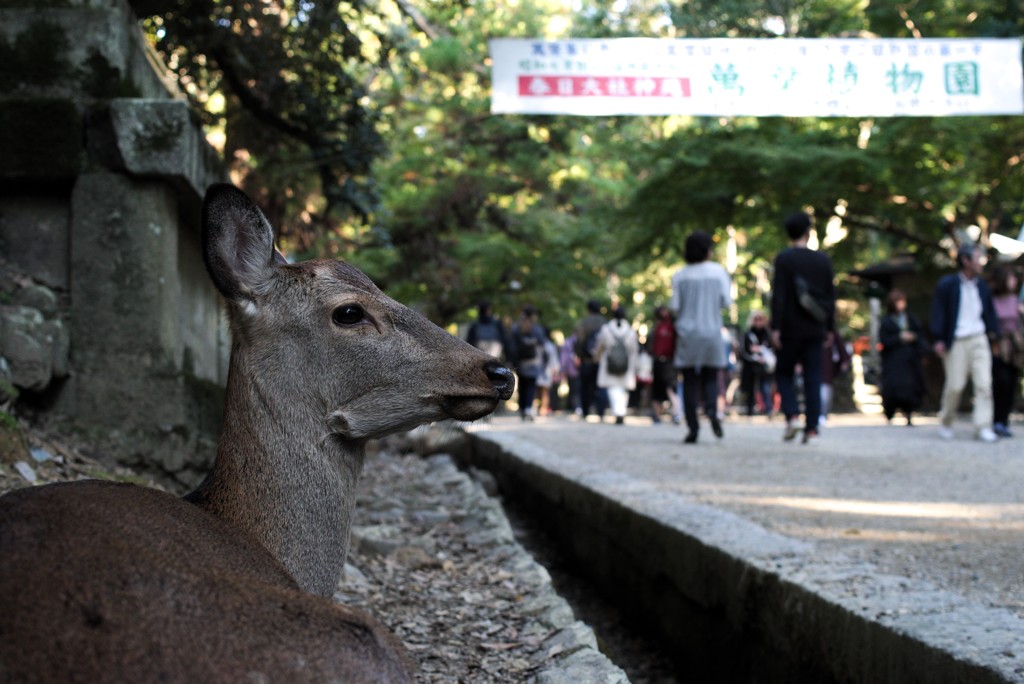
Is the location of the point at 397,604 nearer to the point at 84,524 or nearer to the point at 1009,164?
the point at 84,524

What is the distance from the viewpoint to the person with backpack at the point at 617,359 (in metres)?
18.0

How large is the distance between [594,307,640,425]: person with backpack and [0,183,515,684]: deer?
14.9 m

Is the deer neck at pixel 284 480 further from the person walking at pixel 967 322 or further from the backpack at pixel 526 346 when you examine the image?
the backpack at pixel 526 346

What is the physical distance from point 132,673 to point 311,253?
45.8 feet

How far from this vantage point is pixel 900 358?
15.7 metres

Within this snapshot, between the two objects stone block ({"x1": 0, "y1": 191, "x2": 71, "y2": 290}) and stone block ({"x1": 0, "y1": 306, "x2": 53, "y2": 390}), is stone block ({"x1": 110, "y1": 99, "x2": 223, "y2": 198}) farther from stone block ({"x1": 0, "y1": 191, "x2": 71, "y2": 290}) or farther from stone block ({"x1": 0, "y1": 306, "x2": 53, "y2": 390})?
stone block ({"x1": 0, "y1": 306, "x2": 53, "y2": 390})

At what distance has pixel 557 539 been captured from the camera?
8336 millimetres

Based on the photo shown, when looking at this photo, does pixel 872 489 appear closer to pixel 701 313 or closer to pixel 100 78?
pixel 701 313

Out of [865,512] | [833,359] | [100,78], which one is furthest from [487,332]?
[100,78]

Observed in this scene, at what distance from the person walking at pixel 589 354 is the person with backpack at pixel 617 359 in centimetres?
67

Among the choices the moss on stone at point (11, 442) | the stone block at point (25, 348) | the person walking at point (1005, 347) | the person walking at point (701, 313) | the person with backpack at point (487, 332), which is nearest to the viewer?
the moss on stone at point (11, 442)

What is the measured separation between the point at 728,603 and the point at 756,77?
8673mm

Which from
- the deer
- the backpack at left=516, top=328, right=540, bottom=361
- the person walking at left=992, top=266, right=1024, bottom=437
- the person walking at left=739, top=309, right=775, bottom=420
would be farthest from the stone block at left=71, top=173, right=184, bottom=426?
the person walking at left=739, top=309, right=775, bottom=420

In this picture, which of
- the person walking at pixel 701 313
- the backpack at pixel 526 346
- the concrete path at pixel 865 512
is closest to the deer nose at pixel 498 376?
the concrete path at pixel 865 512
